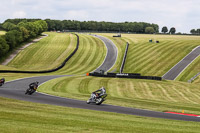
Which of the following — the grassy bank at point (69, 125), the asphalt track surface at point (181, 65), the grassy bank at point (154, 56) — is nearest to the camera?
the grassy bank at point (69, 125)

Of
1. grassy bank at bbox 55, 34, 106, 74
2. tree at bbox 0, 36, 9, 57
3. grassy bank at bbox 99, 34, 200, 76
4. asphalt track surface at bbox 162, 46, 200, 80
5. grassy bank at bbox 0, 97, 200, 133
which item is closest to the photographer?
grassy bank at bbox 0, 97, 200, 133

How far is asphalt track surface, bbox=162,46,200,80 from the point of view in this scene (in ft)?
245

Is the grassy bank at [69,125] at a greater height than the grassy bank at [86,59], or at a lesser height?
greater

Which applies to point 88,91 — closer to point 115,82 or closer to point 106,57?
point 115,82

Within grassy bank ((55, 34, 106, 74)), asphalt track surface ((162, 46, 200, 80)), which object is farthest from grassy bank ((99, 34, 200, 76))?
grassy bank ((55, 34, 106, 74))

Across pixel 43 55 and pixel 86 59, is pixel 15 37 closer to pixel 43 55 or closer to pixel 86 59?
pixel 43 55

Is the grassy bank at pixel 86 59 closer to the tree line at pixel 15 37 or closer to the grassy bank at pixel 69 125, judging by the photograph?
the tree line at pixel 15 37

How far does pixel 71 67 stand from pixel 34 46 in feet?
119

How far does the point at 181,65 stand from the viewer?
274ft

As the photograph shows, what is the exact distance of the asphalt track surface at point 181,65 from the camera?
245 ft

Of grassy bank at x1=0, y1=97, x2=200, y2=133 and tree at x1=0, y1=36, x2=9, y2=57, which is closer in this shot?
Answer: grassy bank at x1=0, y1=97, x2=200, y2=133

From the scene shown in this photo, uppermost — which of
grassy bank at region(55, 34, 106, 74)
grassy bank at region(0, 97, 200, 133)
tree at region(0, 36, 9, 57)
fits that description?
grassy bank at region(0, 97, 200, 133)

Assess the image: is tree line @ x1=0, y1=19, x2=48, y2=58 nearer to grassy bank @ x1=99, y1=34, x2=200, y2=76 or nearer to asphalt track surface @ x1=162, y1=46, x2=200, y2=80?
grassy bank @ x1=99, y1=34, x2=200, y2=76

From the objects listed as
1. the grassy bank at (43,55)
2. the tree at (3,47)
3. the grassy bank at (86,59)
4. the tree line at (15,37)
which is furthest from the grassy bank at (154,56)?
the tree at (3,47)
